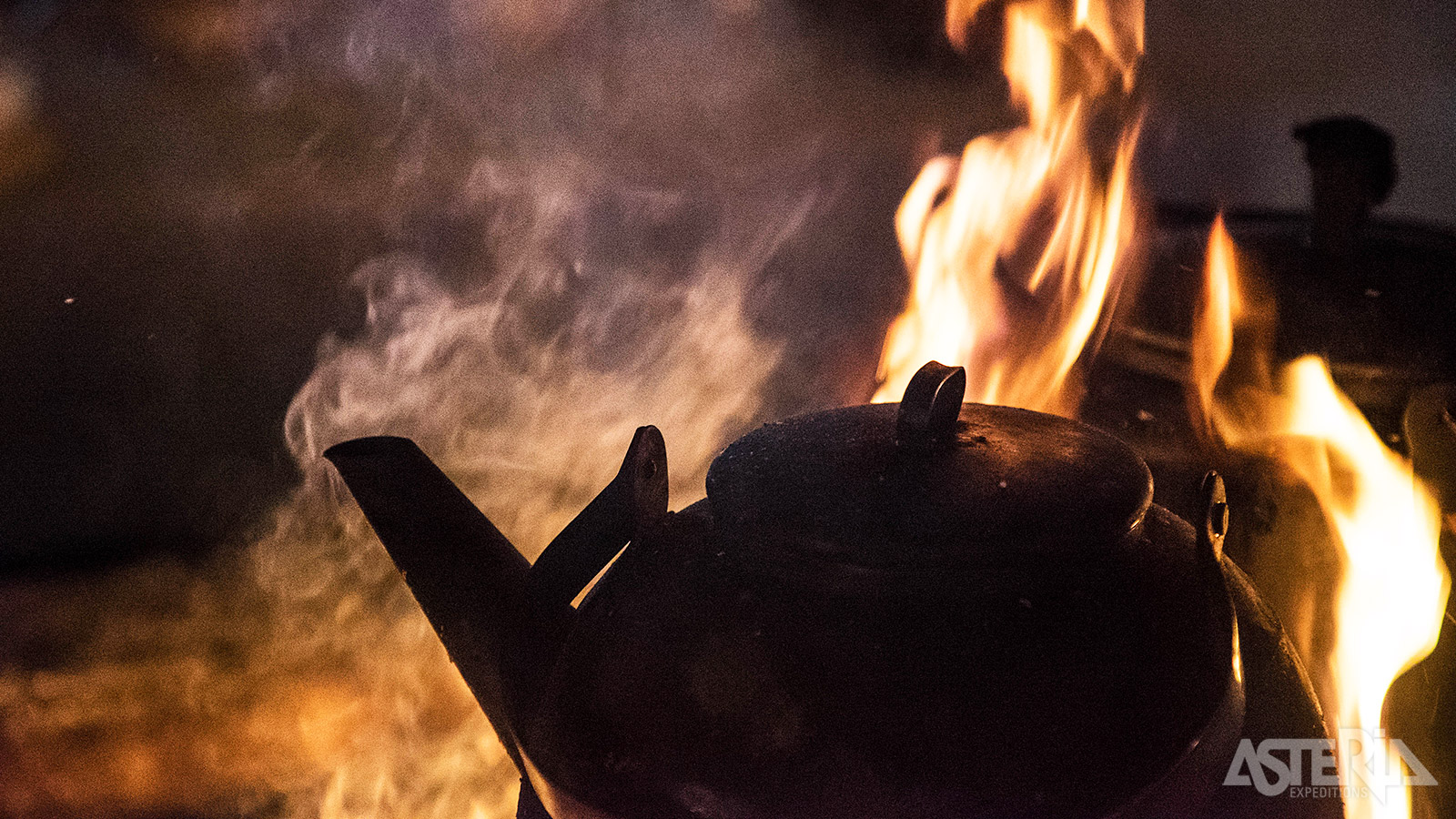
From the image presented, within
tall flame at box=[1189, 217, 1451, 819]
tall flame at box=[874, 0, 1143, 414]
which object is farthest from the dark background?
tall flame at box=[1189, 217, 1451, 819]

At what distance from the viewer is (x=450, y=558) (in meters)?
1.18

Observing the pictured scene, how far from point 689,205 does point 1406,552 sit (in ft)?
10.5

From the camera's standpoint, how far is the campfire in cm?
128

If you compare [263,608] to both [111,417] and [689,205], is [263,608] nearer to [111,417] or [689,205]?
[111,417]

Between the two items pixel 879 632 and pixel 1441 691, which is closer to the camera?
pixel 879 632

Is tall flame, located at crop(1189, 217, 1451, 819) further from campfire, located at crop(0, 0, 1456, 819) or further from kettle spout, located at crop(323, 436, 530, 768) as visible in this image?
kettle spout, located at crop(323, 436, 530, 768)

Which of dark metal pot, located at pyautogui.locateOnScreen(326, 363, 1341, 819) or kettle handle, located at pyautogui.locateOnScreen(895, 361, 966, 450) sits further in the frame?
kettle handle, located at pyautogui.locateOnScreen(895, 361, 966, 450)

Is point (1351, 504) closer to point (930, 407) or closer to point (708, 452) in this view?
point (930, 407)

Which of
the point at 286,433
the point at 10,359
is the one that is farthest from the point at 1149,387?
the point at 10,359

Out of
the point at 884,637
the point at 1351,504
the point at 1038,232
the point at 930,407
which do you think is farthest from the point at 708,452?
the point at 884,637

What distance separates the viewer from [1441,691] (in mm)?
1938

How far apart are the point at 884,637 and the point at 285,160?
3.90 metres

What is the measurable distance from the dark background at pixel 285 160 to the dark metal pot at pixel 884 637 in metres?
2.85

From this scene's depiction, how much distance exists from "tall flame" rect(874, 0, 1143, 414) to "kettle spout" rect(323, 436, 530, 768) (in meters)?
Answer: 1.22
